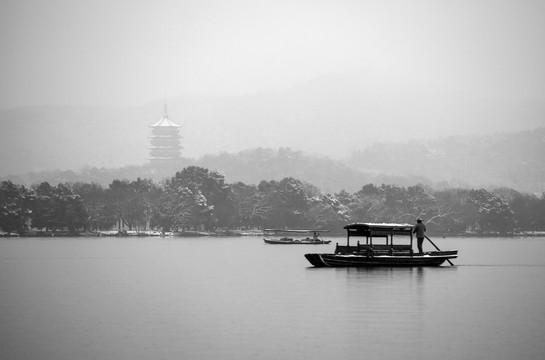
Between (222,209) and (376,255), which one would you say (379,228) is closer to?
(376,255)

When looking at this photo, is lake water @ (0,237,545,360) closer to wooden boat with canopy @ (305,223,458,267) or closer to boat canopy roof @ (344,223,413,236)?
wooden boat with canopy @ (305,223,458,267)

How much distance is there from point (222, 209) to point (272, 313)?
108m

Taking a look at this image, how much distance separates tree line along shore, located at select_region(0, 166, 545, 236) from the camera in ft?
446

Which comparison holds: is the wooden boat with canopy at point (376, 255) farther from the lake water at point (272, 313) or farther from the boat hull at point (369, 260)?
the lake water at point (272, 313)

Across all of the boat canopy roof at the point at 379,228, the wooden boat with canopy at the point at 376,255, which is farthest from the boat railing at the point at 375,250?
the boat canopy roof at the point at 379,228

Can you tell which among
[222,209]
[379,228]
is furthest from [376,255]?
[222,209]

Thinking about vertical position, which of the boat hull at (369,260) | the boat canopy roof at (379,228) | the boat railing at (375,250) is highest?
the boat canopy roof at (379,228)

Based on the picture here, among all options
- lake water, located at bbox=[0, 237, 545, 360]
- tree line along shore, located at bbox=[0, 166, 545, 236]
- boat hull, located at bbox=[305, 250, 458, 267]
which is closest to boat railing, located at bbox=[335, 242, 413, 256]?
boat hull, located at bbox=[305, 250, 458, 267]

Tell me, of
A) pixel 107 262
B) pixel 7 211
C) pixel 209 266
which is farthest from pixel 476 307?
pixel 7 211

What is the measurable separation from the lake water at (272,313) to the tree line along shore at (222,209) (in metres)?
70.7

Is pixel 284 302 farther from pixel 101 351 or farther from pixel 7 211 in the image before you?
pixel 7 211

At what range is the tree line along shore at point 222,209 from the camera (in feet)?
446

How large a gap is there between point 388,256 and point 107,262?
80.2 feet

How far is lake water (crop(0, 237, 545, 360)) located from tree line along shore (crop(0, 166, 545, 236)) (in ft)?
232
